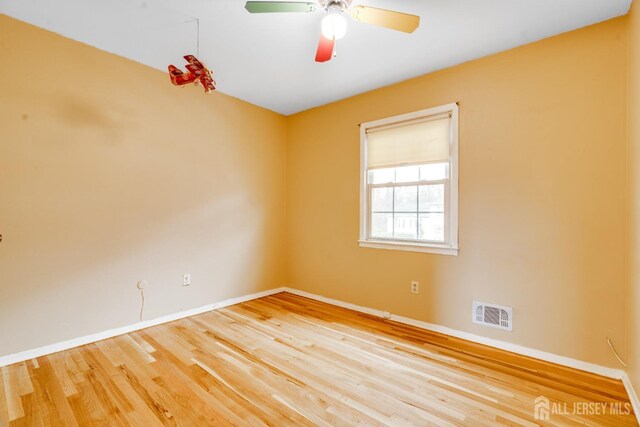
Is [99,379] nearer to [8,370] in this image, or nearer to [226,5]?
[8,370]

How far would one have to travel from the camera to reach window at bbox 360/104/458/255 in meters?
2.87

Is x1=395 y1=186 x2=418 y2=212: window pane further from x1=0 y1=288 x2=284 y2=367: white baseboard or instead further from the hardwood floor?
x1=0 y1=288 x2=284 y2=367: white baseboard

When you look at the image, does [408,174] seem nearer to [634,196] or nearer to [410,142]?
[410,142]

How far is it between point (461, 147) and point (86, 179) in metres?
3.44

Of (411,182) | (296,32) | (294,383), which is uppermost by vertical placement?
(296,32)

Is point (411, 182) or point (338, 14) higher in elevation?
point (338, 14)

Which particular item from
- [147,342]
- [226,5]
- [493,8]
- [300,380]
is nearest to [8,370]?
[147,342]

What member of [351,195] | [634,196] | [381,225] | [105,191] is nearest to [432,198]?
[381,225]

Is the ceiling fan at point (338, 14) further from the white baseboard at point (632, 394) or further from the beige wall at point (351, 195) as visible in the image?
the white baseboard at point (632, 394)

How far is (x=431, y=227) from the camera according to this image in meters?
3.00

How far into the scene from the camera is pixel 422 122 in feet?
9.95

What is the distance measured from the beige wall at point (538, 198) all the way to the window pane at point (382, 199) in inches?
21.3

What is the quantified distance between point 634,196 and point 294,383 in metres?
2.57

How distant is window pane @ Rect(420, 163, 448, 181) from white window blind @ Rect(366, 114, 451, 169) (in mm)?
64
